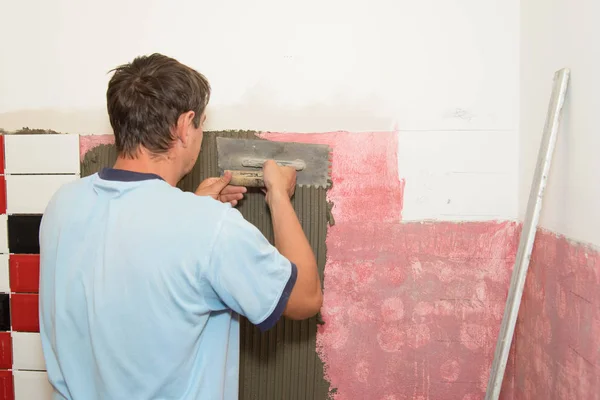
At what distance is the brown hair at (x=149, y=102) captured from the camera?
932mm

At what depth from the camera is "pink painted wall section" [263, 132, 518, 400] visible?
4.77 feet

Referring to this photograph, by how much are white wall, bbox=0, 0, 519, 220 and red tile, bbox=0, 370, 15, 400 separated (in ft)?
3.39

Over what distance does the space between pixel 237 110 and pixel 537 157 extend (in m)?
0.84

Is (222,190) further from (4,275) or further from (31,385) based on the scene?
(31,385)

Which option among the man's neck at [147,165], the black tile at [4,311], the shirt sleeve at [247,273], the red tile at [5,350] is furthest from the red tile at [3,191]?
the shirt sleeve at [247,273]

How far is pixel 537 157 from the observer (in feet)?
4.11

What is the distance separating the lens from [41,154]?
1.53 meters

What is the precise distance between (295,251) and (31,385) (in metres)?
1.11

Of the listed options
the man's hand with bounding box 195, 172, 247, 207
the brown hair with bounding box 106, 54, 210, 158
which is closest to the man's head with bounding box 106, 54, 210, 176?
the brown hair with bounding box 106, 54, 210, 158

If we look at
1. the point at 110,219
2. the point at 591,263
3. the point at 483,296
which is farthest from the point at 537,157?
the point at 110,219

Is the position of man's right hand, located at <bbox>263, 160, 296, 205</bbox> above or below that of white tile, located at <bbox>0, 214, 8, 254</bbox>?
above

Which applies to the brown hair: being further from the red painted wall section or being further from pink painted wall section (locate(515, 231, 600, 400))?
pink painted wall section (locate(515, 231, 600, 400))

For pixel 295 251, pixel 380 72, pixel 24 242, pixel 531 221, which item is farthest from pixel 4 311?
pixel 531 221

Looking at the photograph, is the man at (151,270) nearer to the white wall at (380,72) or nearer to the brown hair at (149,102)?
the brown hair at (149,102)
